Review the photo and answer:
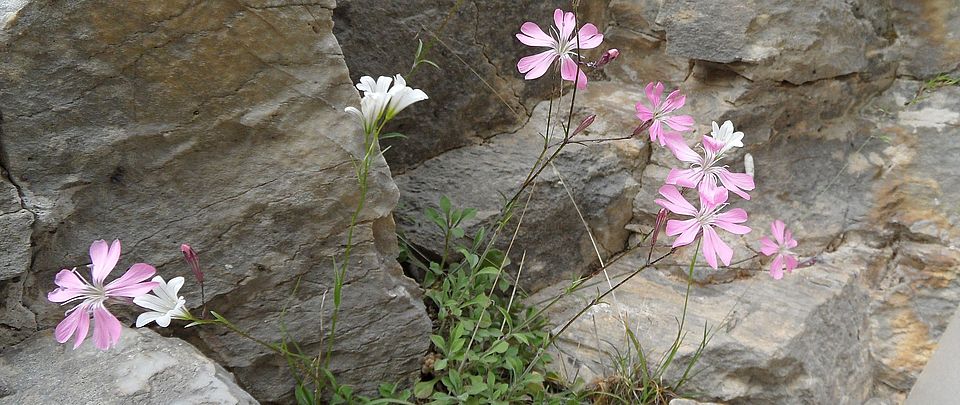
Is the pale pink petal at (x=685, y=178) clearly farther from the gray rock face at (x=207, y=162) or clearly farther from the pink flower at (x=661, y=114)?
the gray rock face at (x=207, y=162)

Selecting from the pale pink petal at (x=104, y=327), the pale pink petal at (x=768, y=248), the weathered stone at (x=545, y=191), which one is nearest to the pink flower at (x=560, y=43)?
the weathered stone at (x=545, y=191)

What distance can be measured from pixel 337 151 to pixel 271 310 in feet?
1.27

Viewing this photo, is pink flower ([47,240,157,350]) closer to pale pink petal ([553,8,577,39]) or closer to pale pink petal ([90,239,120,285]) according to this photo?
pale pink petal ([90,239,120,285])

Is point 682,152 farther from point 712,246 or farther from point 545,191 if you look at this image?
point 545,191

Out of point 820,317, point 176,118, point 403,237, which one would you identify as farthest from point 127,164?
point 820,317

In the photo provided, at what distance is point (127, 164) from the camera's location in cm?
138

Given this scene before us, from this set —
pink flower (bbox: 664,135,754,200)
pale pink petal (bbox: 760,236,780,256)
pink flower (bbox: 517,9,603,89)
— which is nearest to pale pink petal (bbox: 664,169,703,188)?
pink flower (bbox: 664,135,754,200)

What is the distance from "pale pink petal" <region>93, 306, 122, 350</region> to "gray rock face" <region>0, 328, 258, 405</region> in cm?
15

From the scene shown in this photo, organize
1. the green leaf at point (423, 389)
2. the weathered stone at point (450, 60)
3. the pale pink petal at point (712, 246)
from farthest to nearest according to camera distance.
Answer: the weathered stone at point (450, 60)
the green leaf at point (423, 389)
the pale pink petal at point (712, 246)

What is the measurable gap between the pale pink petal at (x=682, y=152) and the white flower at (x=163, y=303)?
0.99m

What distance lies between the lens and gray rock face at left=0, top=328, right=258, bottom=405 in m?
1.31

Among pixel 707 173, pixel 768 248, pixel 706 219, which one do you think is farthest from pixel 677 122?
pixel 768 248

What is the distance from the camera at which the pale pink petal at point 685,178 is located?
4.77 feet

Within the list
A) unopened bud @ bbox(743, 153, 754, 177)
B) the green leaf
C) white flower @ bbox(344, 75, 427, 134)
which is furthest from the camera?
unopened bud @ bbox(743, 153, 754, 177)
